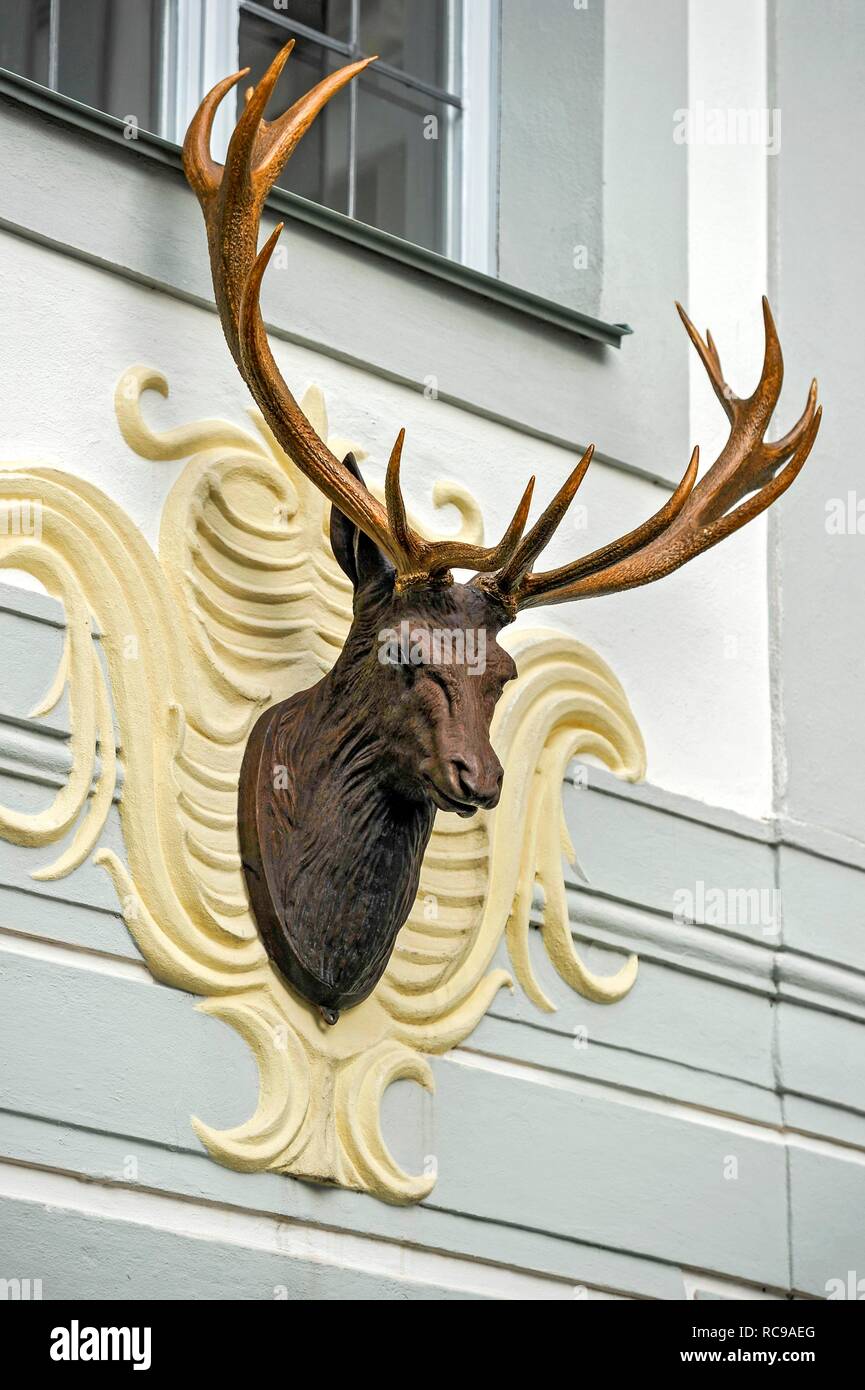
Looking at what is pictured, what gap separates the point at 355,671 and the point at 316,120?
64.1 inches

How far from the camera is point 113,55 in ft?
18.7

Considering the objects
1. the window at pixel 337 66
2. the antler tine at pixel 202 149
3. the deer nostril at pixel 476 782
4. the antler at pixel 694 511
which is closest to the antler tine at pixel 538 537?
the antler at pixel 694 511

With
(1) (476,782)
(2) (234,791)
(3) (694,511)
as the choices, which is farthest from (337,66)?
(1) (476,782)

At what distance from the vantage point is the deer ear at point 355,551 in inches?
197

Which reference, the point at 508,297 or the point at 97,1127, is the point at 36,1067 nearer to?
the point at 97,1127

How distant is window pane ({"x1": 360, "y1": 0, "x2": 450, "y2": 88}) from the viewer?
6.13 meters

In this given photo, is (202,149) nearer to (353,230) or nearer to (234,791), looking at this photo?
(353,230)

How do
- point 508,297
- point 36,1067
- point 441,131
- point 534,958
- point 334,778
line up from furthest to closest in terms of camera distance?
1. point 441,131
2. point 508,297
3. point 534,958
4. point 334,778
5. point 36,1067

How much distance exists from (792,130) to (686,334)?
64 centimetres

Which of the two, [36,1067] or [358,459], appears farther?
[358,459]

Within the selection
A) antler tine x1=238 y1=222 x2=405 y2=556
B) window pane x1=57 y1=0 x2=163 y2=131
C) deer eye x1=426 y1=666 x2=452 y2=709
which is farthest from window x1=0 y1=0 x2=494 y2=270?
deer eye x1=426 y1=666 x2=452 y2=709

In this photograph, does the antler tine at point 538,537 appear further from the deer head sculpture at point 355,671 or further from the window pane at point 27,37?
the window pane at point 27,37

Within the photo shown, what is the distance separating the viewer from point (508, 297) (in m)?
5.76
